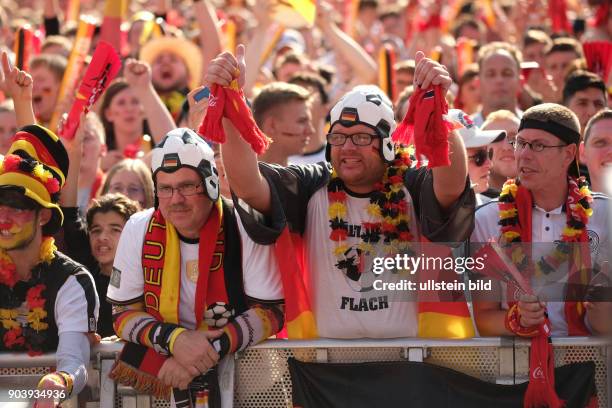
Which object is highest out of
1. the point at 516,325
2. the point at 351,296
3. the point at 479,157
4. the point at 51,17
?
the point at 51,17

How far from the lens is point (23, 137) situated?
5676 millimetres

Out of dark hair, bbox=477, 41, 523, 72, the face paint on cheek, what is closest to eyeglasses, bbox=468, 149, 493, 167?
dark hair, bbox=477, 41, 523, 72

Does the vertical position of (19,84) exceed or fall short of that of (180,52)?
it falls short

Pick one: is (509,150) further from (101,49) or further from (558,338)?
(101,49)

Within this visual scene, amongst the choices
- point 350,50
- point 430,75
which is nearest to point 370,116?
point 430,75

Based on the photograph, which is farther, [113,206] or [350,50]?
[350,50]

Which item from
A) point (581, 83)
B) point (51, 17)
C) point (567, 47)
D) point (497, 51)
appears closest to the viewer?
point (581, 83)

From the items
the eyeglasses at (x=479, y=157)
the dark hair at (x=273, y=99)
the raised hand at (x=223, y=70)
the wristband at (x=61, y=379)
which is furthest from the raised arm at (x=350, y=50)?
the wristband at (x=61, y=379)

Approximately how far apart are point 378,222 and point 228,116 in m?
0.86

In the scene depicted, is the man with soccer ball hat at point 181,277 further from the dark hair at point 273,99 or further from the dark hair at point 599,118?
the dark hair at point 599,118

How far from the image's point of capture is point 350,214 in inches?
216

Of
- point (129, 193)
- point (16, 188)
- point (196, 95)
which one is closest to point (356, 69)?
point (129, 193)

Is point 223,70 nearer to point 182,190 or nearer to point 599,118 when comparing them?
point 182,190

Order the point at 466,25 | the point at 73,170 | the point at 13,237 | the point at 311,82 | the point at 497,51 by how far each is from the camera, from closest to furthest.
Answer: the point at 13,237 → the point at 73,170 → the point at 497,51 → the point at 311,82 → the point at 466,25
